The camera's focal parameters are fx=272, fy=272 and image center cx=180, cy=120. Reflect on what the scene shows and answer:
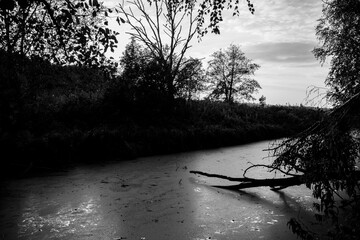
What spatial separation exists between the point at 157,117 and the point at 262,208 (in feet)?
22.8

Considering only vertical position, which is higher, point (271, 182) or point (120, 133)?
point (120, 133)

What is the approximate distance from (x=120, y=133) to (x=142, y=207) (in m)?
4.83

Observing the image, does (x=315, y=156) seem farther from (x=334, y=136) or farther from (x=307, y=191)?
(x=307, y=191)

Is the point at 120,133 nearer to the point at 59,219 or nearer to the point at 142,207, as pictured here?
the point at 142,207

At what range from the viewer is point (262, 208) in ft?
14.6

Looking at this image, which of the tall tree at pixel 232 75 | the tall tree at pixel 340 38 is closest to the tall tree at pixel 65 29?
the tall tree at pixel 340 38

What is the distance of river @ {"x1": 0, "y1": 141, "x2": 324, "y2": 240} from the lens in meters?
3.55

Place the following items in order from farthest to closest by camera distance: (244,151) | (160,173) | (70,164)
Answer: (244,151) → (70,164) → (160,173)

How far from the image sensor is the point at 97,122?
32.1 feet

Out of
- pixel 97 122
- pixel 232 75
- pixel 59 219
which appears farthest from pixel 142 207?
pixel 232 75

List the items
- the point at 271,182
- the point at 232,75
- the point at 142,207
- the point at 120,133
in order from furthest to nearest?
the point at 232,75 < the point at 120,133 < the point at 271,182 < the point at 142,207

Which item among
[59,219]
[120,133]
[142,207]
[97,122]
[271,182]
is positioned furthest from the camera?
[97,122]

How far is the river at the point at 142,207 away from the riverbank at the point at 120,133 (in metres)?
1.05

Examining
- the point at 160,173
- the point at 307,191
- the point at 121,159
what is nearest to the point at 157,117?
the point at 121,159
